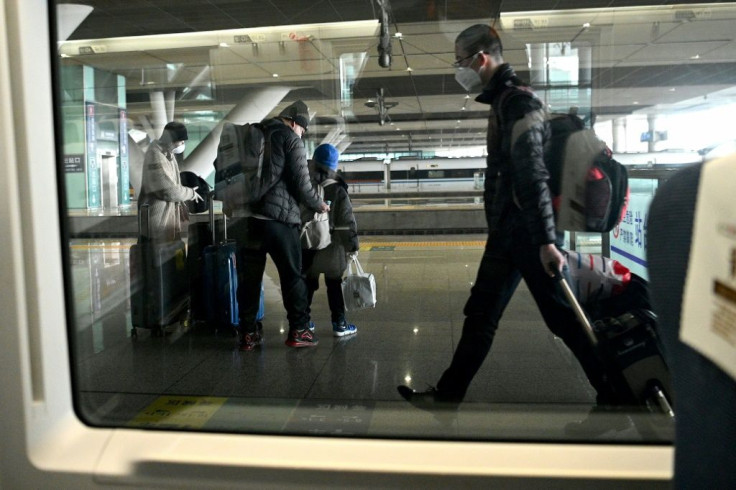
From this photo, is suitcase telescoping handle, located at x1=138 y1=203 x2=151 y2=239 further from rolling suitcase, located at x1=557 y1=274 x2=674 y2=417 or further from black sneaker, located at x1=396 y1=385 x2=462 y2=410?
rolling suitcase, located at x1=557 y1=274 x2=674 y2=417

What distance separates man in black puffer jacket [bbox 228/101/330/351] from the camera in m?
4.07

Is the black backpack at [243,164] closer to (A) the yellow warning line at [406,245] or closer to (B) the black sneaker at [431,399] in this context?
(A) the yellow warning line at [406,245]

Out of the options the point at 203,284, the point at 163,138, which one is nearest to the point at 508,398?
the point at 203,284

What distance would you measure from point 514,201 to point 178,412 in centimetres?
150

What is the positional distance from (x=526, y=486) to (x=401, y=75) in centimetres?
213

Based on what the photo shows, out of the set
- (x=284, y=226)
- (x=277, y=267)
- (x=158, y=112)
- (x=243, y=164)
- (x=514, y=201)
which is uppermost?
(x=158, y=112)

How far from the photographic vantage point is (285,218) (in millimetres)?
4133

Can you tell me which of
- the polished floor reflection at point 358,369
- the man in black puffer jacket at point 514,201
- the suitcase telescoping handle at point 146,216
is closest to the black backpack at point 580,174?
the man in black puffer jacket at point 514,201

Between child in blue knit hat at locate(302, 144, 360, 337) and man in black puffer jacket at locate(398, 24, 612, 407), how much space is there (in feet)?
4.11

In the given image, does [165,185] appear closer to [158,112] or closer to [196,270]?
[158,112]

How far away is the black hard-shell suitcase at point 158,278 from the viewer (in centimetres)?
434

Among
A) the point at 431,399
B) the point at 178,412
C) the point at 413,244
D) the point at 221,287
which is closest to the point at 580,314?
the point at 431,399

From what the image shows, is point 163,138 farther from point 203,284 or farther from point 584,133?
point 584,133

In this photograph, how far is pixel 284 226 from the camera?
4.16 m
